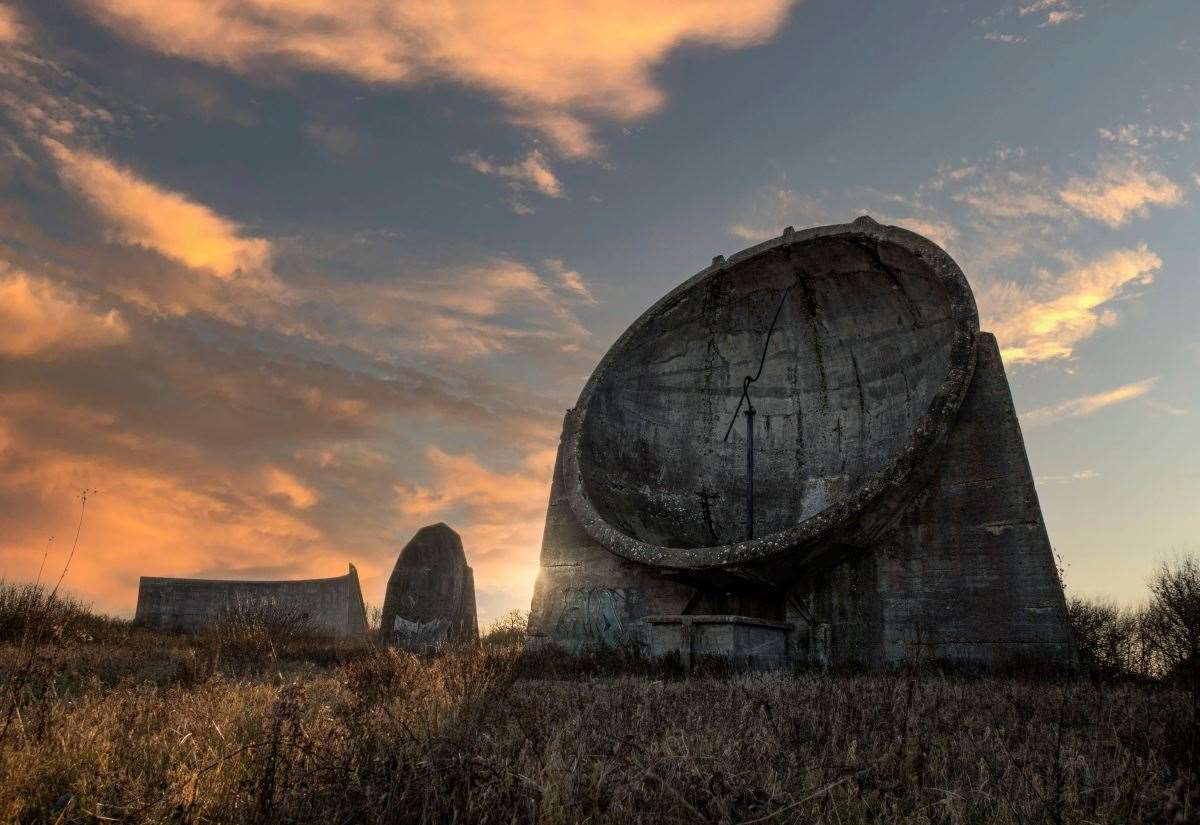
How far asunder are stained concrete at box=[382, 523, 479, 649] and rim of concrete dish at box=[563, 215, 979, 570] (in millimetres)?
8673

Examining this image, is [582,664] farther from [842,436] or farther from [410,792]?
[410,792]

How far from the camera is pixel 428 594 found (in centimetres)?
1855

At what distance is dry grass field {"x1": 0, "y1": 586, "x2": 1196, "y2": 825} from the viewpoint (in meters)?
2.38

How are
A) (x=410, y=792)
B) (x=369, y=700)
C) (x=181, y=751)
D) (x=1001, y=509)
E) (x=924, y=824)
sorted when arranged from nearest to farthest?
(x=924, y=824) → (x=410, y=792) → (x=181, y=751) → (x=369, y=700) → (x=1001, y=509)

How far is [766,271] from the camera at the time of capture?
36.6ft

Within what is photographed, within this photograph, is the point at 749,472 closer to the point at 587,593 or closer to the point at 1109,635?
the point at 587,593

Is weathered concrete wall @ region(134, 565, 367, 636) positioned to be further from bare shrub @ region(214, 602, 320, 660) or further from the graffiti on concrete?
the graffiti on concrete

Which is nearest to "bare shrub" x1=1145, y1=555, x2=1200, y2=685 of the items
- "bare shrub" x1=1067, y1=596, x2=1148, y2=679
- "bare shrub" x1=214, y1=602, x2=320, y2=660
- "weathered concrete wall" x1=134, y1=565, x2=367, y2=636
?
"bare shrub" x1=1067, y1=596, x2=1148, y2=679

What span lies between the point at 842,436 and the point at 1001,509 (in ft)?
7.20

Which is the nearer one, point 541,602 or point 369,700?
point 369,700

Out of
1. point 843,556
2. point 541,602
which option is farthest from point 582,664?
point 843,556

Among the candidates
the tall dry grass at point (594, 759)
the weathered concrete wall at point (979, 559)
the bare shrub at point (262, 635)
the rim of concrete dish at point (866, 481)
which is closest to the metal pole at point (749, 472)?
the rim of concrete dish at point (866, 481)

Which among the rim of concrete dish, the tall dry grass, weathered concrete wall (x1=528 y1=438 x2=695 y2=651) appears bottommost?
the tall dry grass

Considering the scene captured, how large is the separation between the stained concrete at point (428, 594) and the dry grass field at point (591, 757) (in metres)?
13.1
